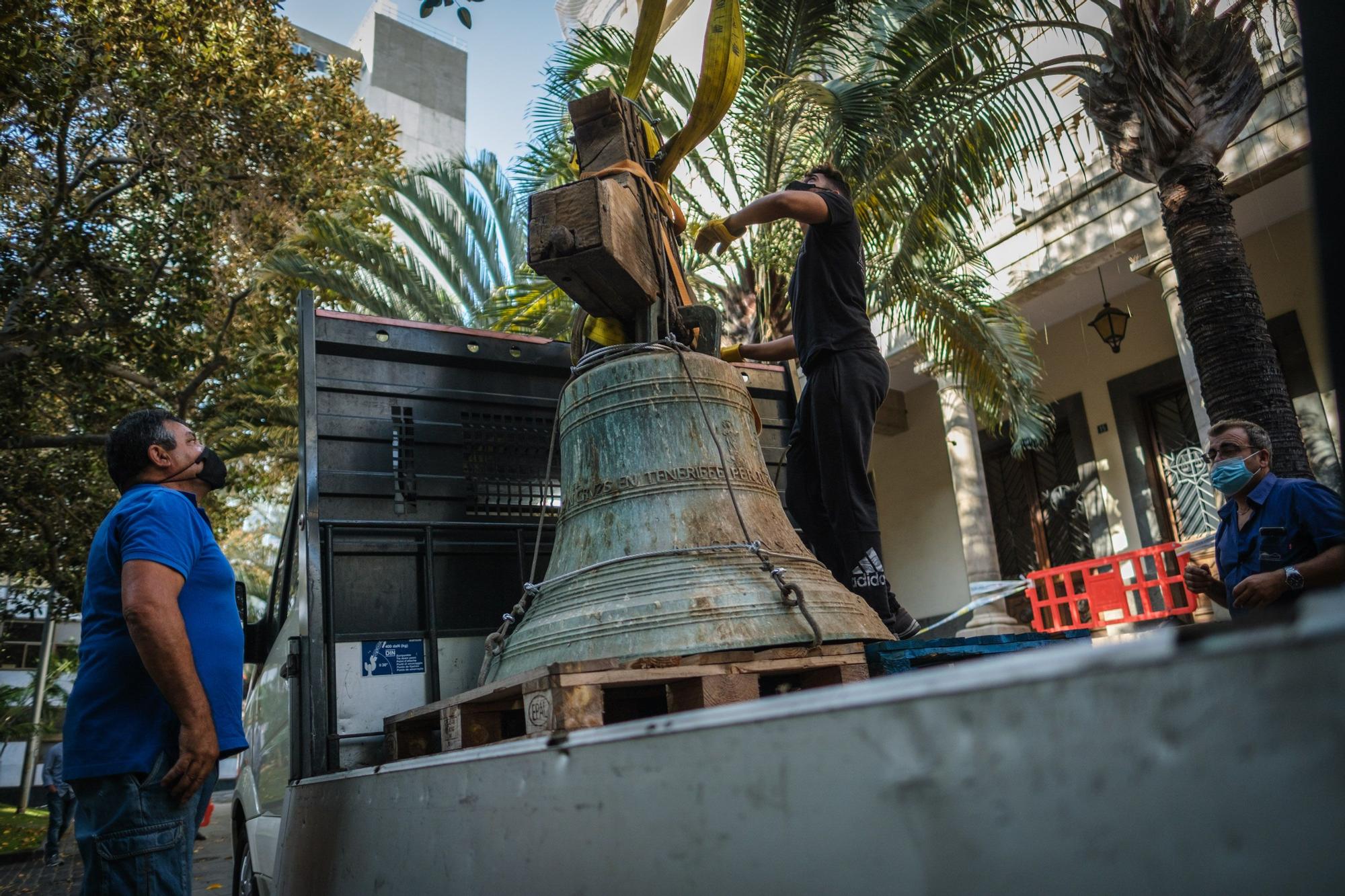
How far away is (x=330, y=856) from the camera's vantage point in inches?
92.6

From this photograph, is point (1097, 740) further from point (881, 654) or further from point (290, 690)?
point (290, 690)

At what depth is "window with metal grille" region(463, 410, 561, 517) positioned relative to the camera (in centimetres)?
383

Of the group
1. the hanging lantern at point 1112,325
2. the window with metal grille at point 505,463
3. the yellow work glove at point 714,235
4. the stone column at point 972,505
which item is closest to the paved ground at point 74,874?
the window with metal grille at point 505,463

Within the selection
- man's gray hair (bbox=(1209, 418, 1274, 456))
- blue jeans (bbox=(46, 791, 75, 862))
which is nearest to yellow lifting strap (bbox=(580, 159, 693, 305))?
man's gray hair (bbox=(1209, 418, 1274, 456))

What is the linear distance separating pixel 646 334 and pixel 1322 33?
2.46 metres

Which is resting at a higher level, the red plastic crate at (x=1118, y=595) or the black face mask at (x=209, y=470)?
the black face mask at (x=209, y=470)

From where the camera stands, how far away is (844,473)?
3303 mm

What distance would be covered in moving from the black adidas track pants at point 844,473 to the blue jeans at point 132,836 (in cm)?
209

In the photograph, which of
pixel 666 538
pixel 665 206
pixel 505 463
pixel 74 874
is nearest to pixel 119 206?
pixel 74 874

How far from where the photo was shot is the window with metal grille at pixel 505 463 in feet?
12.6

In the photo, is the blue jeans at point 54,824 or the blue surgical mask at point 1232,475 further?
the blue jeans at point 54,824

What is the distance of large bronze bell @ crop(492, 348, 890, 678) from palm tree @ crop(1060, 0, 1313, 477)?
4479 millimetres

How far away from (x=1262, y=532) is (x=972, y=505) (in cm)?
1047

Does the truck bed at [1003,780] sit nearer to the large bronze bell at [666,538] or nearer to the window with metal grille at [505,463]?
the large bronze bell at [666,538]
